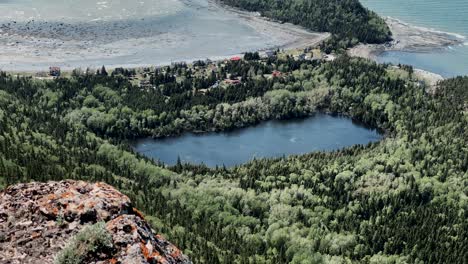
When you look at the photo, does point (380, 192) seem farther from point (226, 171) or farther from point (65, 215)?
point (65, 215)

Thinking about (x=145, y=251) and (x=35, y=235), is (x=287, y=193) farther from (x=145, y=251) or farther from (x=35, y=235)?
(x=145, y=251)

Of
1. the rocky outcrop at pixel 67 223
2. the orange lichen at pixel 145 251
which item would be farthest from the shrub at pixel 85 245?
the orange lichen at pixel 145 251

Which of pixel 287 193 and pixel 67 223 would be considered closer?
pixel 67 223

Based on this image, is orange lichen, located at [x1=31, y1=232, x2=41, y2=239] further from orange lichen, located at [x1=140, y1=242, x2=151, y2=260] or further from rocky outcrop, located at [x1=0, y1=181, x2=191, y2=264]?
orange lichen, located at [x1=140, y1=242, x2=151, y2=260]

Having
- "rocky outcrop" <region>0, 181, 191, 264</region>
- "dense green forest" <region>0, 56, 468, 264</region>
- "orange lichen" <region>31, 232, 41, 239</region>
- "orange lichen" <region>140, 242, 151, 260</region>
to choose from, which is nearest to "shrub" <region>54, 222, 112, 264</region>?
"rocky outcrop" <region>0, 181, 191, 264</region>

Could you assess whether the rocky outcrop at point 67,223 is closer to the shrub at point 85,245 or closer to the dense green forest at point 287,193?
the shrub at point 85,245

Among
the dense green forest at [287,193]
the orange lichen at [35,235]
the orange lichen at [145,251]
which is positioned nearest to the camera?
the orange lichen at [145,251]

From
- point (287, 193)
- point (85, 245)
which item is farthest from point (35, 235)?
point (287, 193)

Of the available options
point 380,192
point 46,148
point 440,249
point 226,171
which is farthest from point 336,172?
point 46,148
